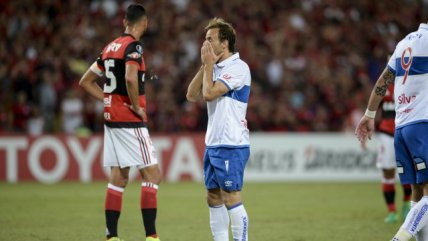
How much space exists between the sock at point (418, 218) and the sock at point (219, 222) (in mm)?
1995

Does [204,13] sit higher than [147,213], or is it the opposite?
[204,13]

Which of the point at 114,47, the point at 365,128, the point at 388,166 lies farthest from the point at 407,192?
the point at 114,47

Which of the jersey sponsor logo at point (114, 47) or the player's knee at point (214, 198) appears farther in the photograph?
the jersey sponsor logo at point (114, 47)

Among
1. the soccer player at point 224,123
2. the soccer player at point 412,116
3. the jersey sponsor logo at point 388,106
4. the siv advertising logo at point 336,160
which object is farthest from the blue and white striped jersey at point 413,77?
the siv advertising logo at point 336,160

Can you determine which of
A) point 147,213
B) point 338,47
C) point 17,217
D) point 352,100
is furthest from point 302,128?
point 147,213

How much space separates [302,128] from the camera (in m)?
23.5

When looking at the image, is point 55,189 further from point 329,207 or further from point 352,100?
point 352,100

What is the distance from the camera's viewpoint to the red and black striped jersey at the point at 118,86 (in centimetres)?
920

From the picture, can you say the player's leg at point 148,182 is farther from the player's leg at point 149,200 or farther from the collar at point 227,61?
the collar at point 227,61

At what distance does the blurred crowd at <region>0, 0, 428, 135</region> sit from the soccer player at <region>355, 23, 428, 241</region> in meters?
13.7

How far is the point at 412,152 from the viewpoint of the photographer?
8.25m

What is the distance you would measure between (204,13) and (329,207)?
41.3 feet

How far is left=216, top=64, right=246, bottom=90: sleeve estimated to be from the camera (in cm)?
825

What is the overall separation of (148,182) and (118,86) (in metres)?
1.26
